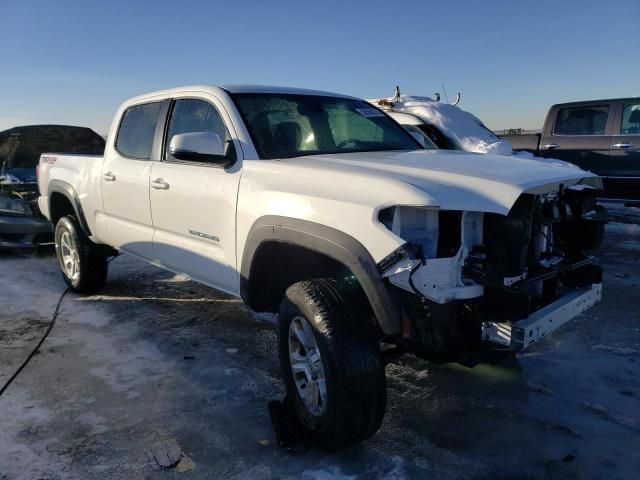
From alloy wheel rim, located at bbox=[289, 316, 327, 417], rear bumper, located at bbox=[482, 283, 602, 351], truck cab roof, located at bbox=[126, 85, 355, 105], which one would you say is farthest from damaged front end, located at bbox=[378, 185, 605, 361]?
truck cab roof, located at bbox=[126, 85, 355, 105]

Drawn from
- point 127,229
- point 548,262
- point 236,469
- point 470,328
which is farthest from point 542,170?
point 127,229

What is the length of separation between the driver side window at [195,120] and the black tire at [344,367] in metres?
1.30

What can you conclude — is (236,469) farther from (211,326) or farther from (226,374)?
(211,326)

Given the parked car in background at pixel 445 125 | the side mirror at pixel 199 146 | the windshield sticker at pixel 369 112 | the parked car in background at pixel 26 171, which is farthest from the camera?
the parked car in background at pixel 445 125

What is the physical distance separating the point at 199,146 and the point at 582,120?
7775mm

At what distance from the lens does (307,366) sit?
2.82 metres

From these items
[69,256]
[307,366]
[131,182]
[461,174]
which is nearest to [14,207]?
[69,256]

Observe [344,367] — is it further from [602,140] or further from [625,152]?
[602,140]

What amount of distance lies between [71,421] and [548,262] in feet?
8.98

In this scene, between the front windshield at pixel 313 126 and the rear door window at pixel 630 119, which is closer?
the front windshield at pixel 313 126

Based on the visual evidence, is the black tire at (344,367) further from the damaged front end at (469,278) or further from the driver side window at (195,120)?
the driver side window at (195,120)

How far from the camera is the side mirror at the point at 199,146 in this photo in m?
3.18

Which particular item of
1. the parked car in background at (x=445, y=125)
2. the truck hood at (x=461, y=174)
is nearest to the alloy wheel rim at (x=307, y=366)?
the truck hood at (x=461, y=174)

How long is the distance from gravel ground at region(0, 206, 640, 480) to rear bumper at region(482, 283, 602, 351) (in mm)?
641
